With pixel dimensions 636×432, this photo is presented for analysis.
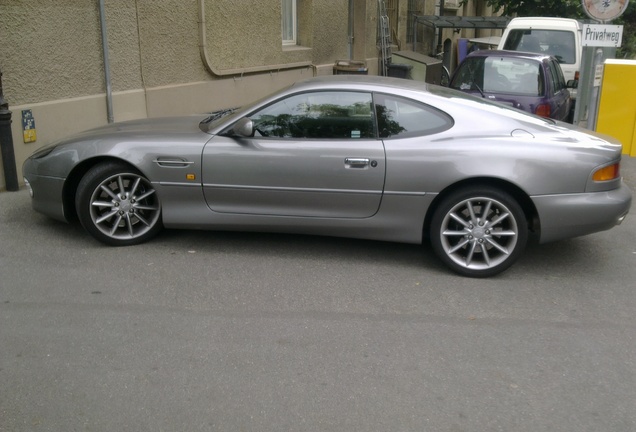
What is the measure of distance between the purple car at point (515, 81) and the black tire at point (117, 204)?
5.20m

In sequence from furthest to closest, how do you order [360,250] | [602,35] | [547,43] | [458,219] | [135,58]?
[547,43], [135,58], [602,35], [360,250], [458,219]

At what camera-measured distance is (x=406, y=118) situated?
18.6ft

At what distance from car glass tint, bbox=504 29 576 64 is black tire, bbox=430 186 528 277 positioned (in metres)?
10.2

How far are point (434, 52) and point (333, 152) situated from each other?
2025 centimetres

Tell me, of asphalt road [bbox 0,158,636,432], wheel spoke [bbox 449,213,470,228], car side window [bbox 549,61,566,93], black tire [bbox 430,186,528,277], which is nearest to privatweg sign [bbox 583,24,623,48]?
car side window [bbox 549,61,566,93]

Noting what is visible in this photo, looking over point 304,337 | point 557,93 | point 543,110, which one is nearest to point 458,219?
point 304,337

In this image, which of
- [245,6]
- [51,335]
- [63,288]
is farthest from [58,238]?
[245,6]

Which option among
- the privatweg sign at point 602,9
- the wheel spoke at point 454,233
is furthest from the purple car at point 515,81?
the wheel spoke at point 454,233

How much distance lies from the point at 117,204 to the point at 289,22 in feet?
32.3

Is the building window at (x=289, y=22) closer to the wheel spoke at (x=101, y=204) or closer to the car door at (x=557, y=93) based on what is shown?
the car door at (x=557, y=93)

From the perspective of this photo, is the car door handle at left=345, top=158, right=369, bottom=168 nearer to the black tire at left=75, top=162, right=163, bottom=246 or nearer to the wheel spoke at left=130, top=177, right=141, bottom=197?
the black tire at left=75, top=162, right=163, bottom=246

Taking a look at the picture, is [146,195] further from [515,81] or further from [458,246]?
[515,81]

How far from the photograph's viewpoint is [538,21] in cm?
1518

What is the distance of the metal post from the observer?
7.34 m
